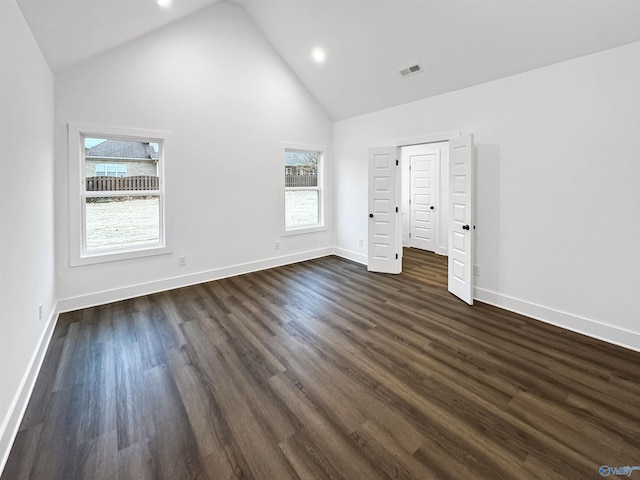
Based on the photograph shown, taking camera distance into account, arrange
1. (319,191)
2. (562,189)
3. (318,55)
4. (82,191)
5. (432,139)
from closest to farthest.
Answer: (562,189), (82,191), (432,139), (318,55), (319,191)

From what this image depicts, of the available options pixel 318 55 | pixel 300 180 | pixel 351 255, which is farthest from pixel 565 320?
pixel 318 55

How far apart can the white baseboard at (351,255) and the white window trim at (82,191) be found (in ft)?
11.0

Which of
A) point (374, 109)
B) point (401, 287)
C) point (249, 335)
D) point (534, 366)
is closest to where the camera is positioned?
point (534, 366)

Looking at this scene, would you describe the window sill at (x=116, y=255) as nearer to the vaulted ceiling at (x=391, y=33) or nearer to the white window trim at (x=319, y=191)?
the white window trim at (x=319, y=191)

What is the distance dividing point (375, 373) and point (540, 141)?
9.75 feet

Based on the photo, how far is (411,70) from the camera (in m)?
3.93

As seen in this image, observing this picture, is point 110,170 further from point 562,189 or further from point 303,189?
point 562,189

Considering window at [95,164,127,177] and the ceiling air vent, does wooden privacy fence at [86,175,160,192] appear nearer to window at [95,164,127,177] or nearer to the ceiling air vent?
window at [95,164,127,177]

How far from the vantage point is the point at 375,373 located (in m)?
2.27

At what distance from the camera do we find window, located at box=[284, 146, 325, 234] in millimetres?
5504

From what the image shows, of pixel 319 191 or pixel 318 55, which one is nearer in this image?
pixel 318 55

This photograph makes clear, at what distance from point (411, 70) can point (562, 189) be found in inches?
93.6

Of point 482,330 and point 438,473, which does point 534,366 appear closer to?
point 482,330

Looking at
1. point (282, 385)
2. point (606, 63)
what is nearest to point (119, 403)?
point (282, 385)
